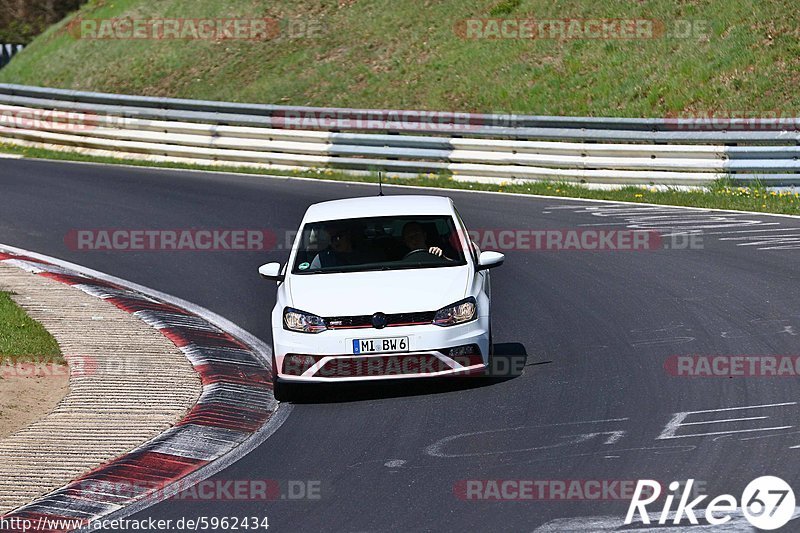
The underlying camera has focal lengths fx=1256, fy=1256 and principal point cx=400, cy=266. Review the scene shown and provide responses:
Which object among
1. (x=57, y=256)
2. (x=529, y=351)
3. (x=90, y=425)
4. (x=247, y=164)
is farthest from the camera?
(x=247, y=164)

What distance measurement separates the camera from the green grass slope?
25.2 m

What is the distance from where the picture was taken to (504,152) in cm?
2252

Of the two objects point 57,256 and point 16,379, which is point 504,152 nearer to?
point 57,256

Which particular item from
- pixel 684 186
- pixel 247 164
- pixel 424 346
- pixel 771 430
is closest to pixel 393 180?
pixel 247 164

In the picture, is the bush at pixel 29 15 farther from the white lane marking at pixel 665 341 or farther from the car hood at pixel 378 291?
the white lane marking at pixel 665 341

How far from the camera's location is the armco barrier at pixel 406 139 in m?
20.2

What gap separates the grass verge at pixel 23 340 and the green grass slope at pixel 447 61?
15.5 m

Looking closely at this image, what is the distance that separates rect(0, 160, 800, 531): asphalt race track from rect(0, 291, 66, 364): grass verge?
2.06 meters

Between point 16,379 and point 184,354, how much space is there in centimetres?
156
